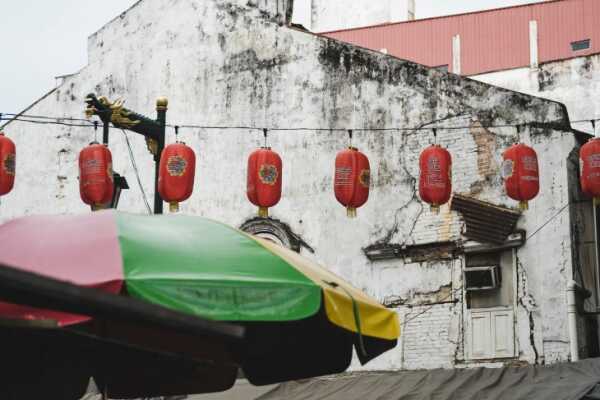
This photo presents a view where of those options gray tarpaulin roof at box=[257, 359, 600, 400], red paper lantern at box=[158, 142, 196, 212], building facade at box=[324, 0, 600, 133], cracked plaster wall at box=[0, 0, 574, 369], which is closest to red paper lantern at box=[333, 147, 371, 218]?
red paper lantern at box=[158, 142, 196, 212]

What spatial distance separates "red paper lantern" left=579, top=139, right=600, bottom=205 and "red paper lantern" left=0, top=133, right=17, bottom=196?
7.83 meters

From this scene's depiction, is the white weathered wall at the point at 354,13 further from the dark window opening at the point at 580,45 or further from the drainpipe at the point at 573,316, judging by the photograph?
the drainpipe at the point at 573,316

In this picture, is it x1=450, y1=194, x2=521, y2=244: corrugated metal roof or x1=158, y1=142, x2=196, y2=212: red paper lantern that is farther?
x1=450, y1=194, x2=521, y2=244: corrugated metal roof

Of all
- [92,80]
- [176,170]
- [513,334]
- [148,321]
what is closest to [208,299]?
[148,321]

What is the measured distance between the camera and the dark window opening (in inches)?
1221

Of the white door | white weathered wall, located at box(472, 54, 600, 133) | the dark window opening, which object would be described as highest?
the dark window opening

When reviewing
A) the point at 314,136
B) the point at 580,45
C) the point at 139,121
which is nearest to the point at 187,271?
the point at 139,121

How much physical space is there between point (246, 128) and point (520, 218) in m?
4.96

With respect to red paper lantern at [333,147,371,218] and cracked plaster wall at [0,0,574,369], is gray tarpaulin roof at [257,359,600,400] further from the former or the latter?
red paper lantern at [333,147,371,218]

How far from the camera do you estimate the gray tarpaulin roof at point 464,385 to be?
1285 centimetres

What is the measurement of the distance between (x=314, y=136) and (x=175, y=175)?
3750mm

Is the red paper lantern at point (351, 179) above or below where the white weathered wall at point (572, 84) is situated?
below

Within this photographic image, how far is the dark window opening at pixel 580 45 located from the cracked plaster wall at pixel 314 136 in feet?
51.6

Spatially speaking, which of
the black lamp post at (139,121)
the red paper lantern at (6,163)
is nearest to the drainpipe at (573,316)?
the black lamp post at (139,121)
